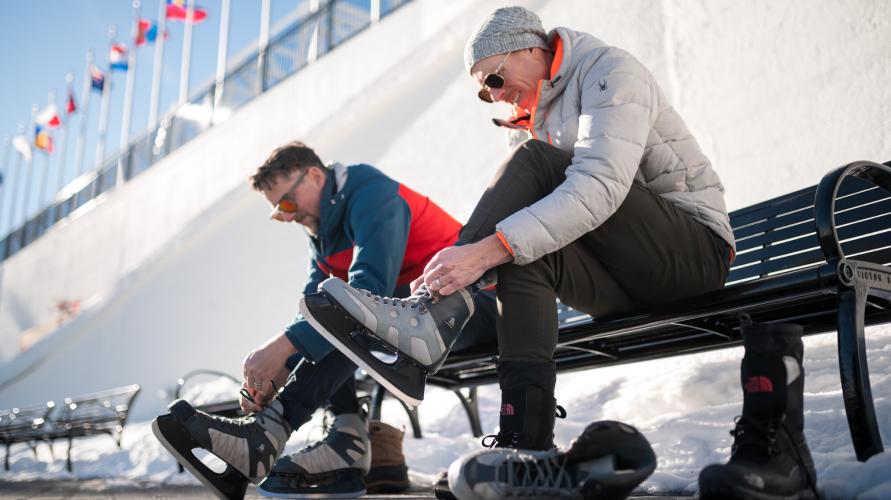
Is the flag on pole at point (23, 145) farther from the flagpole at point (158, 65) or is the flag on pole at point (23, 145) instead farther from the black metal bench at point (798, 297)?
the black metal bench at point (798, 297)

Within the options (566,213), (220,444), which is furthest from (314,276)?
(566,213)

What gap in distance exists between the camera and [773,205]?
7.07 feet

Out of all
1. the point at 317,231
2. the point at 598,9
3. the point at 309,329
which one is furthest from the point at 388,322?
the point at 598,9

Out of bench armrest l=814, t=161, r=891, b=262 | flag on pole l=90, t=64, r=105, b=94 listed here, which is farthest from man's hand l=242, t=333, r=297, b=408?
flag on pole l=90, t=64, r=105, b=94

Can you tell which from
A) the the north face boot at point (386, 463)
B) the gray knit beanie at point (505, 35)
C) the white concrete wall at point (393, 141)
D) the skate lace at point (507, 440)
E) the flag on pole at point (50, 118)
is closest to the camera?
the skate lace at point (507, 440)

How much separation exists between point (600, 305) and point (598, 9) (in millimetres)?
4151

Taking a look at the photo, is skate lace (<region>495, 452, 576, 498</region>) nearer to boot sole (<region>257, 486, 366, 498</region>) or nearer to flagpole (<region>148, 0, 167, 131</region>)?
A: boot sole (<region>257, 486, 366, 498</region>)

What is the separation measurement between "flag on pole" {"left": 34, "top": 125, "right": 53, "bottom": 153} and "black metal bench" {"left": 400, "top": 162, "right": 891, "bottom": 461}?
21432mm

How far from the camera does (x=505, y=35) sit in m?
1.77

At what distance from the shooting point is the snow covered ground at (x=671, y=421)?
5.01 ft

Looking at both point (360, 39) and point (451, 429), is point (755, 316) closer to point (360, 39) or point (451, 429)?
point (451, 429)

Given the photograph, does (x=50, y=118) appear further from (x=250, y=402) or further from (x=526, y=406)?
(x=526, y=406)

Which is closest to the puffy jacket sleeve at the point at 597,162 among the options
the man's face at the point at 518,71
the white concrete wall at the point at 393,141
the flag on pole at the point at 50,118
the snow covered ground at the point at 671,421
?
the man's face at the point at 518,71

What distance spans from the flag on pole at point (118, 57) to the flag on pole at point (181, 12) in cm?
308
